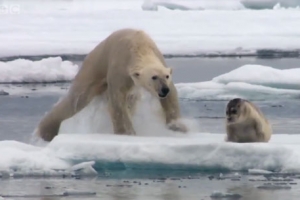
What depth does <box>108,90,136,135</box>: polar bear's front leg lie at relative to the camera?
278 inches

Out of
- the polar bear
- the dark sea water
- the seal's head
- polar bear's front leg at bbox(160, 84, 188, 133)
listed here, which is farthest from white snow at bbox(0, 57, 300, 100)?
the seal's head

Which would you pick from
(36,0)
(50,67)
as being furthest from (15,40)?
(36,0)

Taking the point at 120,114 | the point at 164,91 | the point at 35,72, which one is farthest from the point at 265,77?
the point at 164,91

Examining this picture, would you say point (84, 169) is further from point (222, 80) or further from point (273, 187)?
point (222, 80)

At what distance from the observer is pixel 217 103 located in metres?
10.6

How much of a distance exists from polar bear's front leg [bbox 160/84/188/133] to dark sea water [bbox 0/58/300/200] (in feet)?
3.18

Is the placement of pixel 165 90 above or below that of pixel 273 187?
above

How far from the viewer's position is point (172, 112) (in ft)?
23.6

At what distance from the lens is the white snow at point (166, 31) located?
18.6m

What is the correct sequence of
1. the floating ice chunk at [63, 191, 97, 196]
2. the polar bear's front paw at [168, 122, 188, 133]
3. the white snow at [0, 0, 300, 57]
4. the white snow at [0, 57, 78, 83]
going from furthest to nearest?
the white snow at [0, 0, 300, 57] → the white snow at [0, 57, 78, 83] → the polar bear's front paw at [168, 122, 188, 133] → the floating ice chunk at [63, 191, 97, 196]

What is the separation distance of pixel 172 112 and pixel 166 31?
1515cm

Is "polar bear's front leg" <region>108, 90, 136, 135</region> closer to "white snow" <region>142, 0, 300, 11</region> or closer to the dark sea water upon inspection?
the dark sea water

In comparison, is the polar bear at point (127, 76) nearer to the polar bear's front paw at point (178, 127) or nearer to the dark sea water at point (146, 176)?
the polar bear's front paw at point (178, 127)

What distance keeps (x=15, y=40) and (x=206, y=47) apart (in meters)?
3.86
